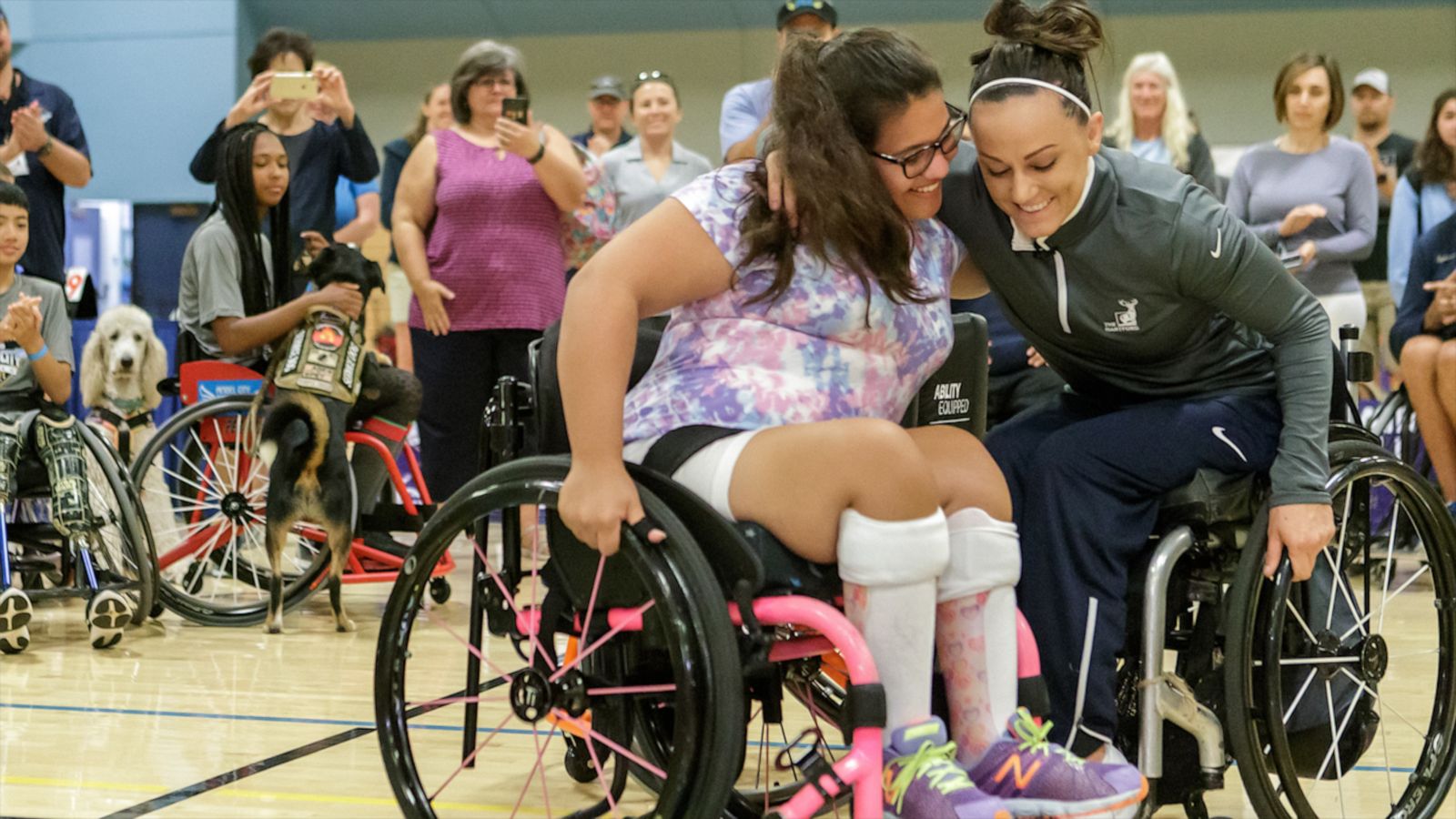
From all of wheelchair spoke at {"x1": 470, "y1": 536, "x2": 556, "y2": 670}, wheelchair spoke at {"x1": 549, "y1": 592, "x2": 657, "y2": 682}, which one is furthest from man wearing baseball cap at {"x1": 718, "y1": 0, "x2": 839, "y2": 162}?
wheelchair spoke at {"x1": 549, "y1": 592, "x2": 657, "y2": 682}

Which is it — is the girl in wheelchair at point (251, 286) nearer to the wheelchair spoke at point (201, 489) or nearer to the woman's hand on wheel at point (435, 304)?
the woman's hand on wheel at point (435, 304)

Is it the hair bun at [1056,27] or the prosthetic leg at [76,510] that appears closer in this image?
the hair bun at [1056,27]

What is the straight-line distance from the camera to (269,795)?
2.21 m

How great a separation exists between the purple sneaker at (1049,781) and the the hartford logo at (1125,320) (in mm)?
548

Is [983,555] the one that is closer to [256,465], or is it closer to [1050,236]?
[1050,236]

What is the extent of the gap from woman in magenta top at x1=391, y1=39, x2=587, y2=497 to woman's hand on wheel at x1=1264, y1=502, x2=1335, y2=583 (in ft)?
7.89

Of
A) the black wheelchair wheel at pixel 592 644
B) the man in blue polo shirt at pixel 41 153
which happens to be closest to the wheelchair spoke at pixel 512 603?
the black wheelchair wheel at pixel 592 644

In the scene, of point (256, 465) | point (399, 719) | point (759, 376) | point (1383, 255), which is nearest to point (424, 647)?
point (256, 465)

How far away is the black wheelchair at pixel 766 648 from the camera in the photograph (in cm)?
150

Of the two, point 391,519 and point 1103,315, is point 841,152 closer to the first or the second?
point 1103,315

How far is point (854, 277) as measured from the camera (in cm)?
168

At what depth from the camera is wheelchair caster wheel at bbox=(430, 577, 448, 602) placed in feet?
12.9

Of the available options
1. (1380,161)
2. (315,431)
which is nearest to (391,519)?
(315,431)

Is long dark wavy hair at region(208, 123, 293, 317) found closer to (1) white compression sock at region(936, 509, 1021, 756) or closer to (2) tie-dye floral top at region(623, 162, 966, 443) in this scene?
(2) tie-dye floral top at region(623, 162, 966, 443)
